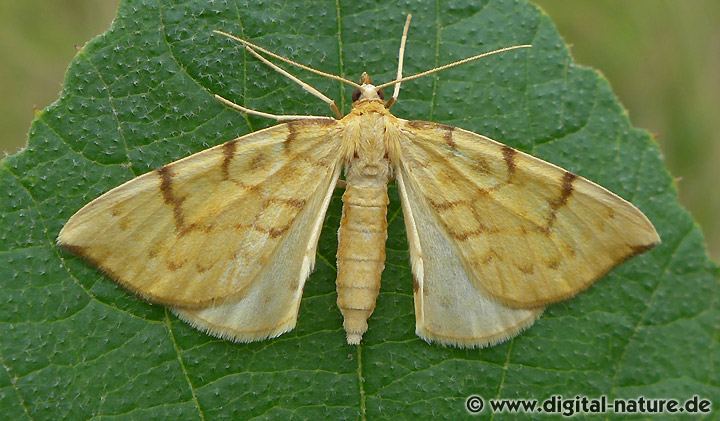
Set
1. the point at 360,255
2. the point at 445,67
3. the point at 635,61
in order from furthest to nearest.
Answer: the point at 635,61 < the point at 445,67 < the point at 360,255

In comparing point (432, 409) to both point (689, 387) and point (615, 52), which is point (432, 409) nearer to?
point (689, 387)

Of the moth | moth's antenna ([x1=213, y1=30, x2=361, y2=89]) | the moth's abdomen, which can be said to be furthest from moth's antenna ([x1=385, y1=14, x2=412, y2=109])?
the moth's abdomen

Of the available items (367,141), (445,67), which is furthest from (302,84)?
(445,67)

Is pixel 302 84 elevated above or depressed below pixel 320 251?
above

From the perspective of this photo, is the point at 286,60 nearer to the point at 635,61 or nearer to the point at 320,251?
the point at 320,251

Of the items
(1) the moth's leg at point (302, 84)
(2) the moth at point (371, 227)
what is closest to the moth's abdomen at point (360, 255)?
(2) the moth at point (371, 227)

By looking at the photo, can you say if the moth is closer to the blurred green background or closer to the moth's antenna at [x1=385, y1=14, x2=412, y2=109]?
the moth's antenna at [x1=385, y1=14, x2=412, y2=109]
